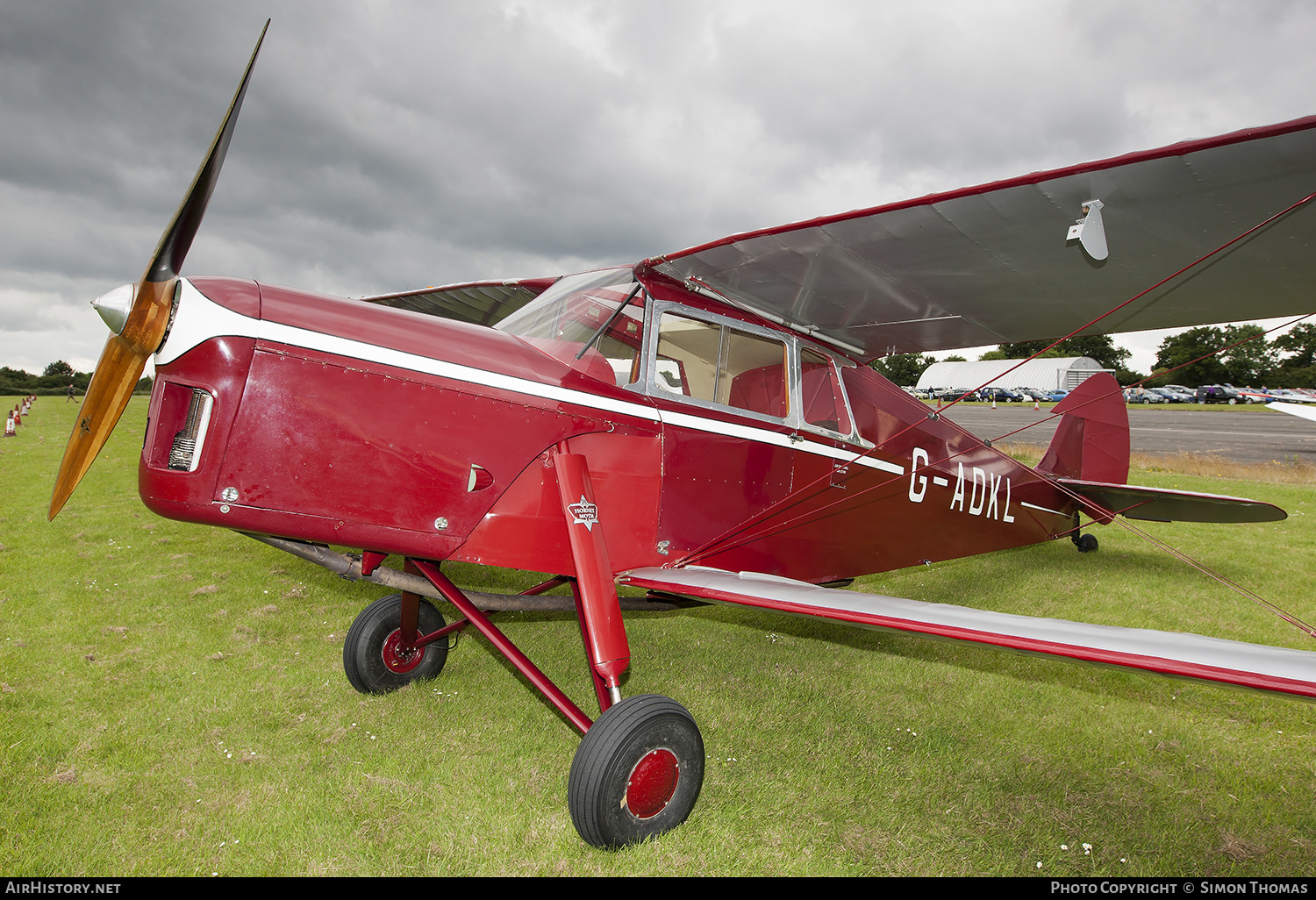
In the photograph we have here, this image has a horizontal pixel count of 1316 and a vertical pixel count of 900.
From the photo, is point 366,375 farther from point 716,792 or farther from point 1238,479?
point 1238,479

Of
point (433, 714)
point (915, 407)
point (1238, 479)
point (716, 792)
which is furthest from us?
point (1238, 479)

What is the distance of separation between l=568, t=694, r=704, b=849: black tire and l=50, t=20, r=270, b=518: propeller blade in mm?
2084

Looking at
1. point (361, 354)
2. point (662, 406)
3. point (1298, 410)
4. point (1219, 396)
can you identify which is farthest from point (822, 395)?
point (1219, 396)

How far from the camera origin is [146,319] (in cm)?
232

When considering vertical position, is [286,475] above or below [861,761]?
above

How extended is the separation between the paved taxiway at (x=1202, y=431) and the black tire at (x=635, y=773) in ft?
44.0

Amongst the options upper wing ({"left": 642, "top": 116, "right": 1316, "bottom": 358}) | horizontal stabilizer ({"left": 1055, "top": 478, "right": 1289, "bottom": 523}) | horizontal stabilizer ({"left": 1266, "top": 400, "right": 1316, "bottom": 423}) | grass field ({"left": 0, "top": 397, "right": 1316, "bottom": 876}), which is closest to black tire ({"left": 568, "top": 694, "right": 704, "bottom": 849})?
grass field ({"left": 0, "top": 397, "right": 1316, "bottom": 876})

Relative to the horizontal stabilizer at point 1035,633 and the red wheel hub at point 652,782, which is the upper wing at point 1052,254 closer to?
the horizontal stabilizer at point 1035,633

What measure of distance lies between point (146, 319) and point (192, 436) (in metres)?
0.43

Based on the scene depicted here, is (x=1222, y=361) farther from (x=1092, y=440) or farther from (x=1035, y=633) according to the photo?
(x=1035, y=633)

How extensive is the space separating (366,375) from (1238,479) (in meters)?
16.2
